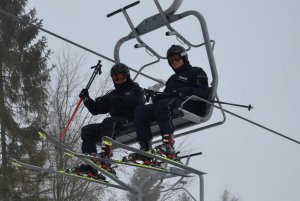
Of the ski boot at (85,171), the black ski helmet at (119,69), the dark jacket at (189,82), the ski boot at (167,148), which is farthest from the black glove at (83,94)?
the ski boot at (167,148)

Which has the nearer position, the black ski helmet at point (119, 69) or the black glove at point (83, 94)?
the black ski helmet at point (119, 69)

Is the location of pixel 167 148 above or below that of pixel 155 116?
below

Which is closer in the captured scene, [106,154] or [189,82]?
[189,82]

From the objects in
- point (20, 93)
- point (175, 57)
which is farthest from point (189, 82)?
point (20, 93)

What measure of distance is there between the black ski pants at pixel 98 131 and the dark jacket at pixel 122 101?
13 cm

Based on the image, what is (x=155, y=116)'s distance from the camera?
697cm

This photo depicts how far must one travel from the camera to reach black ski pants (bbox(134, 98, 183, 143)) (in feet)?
22.1

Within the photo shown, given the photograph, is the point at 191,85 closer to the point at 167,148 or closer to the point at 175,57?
the point at 175,57

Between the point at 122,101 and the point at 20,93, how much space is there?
13.1 meters

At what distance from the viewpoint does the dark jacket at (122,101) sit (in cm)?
743

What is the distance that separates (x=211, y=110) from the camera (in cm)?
688

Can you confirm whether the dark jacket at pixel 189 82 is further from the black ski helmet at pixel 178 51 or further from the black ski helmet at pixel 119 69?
the black ski helmet at pixel 119 69

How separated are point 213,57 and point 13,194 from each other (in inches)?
533

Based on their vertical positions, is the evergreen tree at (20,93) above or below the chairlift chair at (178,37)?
above
